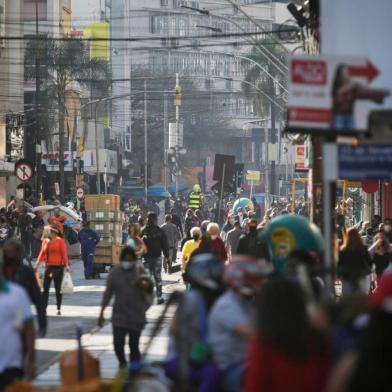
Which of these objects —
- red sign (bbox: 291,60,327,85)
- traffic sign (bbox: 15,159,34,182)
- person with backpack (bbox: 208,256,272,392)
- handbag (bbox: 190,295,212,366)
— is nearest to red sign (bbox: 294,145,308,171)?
traffic sign (bbox: 15,159,34,182)

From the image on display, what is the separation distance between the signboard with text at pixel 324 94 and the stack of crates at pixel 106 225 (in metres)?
27.5

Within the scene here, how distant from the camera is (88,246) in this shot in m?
36.6

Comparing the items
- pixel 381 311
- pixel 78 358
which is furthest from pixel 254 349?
pixel 78 358

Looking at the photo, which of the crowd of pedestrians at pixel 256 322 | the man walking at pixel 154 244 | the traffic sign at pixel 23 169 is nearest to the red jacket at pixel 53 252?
the man walking at pixel 154 244

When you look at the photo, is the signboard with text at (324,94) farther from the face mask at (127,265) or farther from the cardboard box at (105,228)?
the cardboard box at (105,228)

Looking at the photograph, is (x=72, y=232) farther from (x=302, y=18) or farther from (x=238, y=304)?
(x=238, y=304)

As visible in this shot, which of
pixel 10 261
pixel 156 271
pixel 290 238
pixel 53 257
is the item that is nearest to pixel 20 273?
pixel 10 261

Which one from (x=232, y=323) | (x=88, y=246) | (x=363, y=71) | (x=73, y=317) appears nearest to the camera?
(x=232, y=323)

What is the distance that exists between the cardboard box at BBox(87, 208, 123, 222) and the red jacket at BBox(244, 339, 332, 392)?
107 feet

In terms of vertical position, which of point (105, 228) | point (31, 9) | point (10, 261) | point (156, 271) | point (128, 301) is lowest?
point (156, 271)

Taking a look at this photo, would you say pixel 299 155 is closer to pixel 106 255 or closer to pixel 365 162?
Result: pixel 106 255

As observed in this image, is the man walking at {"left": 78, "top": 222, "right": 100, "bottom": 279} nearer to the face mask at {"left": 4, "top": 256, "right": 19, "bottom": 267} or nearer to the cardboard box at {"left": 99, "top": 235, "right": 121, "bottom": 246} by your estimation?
the cardboard box at {"left": 99, "top": 235, "right": 121, "bottom": 246}

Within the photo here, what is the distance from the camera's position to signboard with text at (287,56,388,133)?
410 inches

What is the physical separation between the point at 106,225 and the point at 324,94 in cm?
2956
